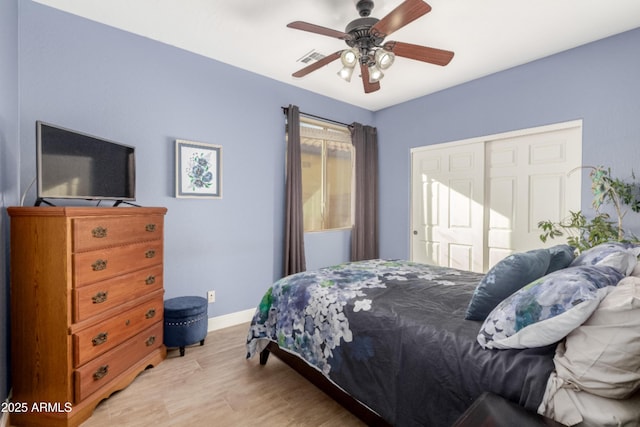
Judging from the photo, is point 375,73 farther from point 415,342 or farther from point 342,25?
point 415,342

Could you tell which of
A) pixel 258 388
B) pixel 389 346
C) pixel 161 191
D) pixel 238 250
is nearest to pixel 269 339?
pixel 258 388

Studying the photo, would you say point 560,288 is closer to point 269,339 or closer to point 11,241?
point 269,339

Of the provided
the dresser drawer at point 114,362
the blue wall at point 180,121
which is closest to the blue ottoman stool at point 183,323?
the dresser drawer at point 114,362

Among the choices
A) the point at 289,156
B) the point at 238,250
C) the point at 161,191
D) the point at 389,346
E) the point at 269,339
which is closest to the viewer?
the point at 389,346

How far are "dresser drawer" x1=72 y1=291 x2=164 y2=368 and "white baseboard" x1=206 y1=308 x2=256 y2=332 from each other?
0.73 metres

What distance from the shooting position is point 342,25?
2418 millimetres

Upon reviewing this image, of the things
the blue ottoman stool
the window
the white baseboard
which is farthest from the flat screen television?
the window

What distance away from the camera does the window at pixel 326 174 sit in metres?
3.94

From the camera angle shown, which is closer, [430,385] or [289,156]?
[430,385]

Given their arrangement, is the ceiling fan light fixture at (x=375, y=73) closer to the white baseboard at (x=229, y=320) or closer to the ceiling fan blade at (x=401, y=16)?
the ceiling fan blade at (x=401, y=16)

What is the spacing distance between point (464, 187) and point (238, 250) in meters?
2.83

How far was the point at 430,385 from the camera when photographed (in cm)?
126

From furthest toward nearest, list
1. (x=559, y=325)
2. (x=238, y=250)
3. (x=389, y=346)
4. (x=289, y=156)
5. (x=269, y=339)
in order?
(x=289, y=156) < (x=238, y=250) < (x=269, y=339) < (x=389, y=346) < (x=559, y=325)

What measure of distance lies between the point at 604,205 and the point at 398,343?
8.46 feet
